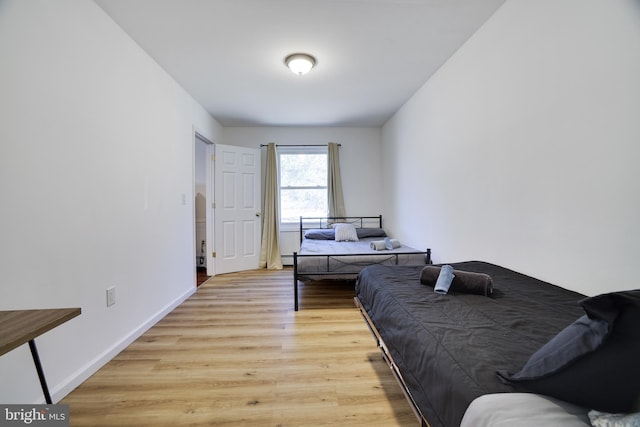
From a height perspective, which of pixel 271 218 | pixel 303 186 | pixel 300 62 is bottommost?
pixel 271 218

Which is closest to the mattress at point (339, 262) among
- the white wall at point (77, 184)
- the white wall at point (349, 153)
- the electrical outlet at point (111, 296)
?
the white wall at point (77, 184)

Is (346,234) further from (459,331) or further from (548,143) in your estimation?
(459,331)

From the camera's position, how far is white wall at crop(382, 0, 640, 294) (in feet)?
3.92

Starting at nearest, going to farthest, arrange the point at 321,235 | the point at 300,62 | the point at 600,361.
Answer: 1. the point at 600,361
2. the point at 300,62
3. the point at 321,235

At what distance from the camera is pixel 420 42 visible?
2283 mm

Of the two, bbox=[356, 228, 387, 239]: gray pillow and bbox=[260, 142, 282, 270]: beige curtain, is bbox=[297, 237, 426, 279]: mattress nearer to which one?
bbox=[356, 228, 387, 239]: gray pillow

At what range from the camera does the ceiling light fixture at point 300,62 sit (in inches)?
95.8

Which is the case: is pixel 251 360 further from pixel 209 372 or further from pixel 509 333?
pixel 509 333

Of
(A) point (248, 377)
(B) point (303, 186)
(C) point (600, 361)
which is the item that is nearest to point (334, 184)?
(B) point (303, 186)

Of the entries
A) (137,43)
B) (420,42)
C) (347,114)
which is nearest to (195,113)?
(137,43)

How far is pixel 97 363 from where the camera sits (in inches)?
66.9

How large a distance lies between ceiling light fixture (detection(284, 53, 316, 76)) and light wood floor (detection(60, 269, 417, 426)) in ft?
7.80

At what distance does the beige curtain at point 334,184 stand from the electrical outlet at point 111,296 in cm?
327

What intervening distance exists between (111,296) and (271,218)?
2811 mm
